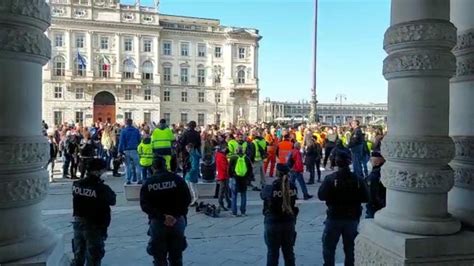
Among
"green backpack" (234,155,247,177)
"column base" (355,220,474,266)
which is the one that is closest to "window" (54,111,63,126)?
"green backpack" (234,155,247,177)

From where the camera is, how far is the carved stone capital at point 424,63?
3189mm

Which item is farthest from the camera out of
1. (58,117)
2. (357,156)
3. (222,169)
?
(58,117)

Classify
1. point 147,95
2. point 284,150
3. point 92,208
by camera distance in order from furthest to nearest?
point 147,95
point 284,150
point 92,208

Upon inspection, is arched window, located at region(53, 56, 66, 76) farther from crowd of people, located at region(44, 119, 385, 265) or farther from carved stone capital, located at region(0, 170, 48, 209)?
carved stone capital, located at region(0, 170, 48, 209)

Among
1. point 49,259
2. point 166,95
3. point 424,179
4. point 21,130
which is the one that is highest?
point 166,95

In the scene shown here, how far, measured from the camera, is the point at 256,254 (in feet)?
20.9

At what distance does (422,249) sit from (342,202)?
6.42ft

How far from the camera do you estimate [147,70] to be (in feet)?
203

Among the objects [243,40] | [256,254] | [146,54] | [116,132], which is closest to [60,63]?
[146,54]

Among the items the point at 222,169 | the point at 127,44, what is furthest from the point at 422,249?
the point at 127,44

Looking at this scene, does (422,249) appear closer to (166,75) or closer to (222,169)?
(222,169)

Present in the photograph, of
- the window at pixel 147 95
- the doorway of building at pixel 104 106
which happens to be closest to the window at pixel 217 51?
the window at pixel 147 95

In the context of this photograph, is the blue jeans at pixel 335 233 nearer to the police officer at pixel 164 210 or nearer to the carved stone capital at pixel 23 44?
the police officer at pixel 164 210

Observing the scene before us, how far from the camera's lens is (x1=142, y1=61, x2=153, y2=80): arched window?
61719 mm
